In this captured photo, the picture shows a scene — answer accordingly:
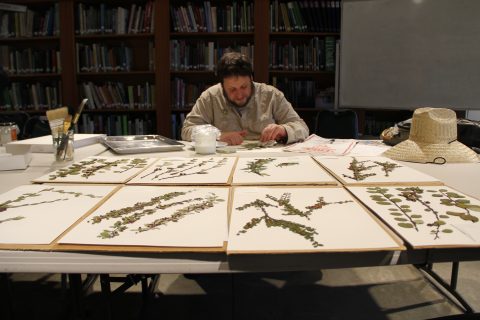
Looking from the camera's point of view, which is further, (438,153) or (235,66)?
(235,66)

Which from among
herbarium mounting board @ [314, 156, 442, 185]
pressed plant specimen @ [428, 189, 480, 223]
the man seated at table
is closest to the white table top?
pressed plant specimen @ [428, 189, 480, 223]

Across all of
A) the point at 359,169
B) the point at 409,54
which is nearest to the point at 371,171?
the point at 359,169

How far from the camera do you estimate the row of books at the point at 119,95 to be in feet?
13.2

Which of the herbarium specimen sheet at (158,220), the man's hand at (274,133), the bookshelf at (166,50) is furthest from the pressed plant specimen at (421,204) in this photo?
the bookshelf at (166,50)

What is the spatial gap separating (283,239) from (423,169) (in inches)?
29.8

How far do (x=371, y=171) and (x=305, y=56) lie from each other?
9.62 ft

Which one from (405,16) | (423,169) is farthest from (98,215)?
(405,16)

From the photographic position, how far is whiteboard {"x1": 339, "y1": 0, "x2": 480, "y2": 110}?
3.20 metres

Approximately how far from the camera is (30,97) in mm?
4117

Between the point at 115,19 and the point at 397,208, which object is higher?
the point at 115,19

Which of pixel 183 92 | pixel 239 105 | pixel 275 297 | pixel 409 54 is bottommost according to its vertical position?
pixel 275 297

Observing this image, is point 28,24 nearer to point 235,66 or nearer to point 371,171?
point 235,66

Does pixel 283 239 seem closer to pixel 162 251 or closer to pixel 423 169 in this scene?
pixel 162 251

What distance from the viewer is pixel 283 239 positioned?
0.67 metres
